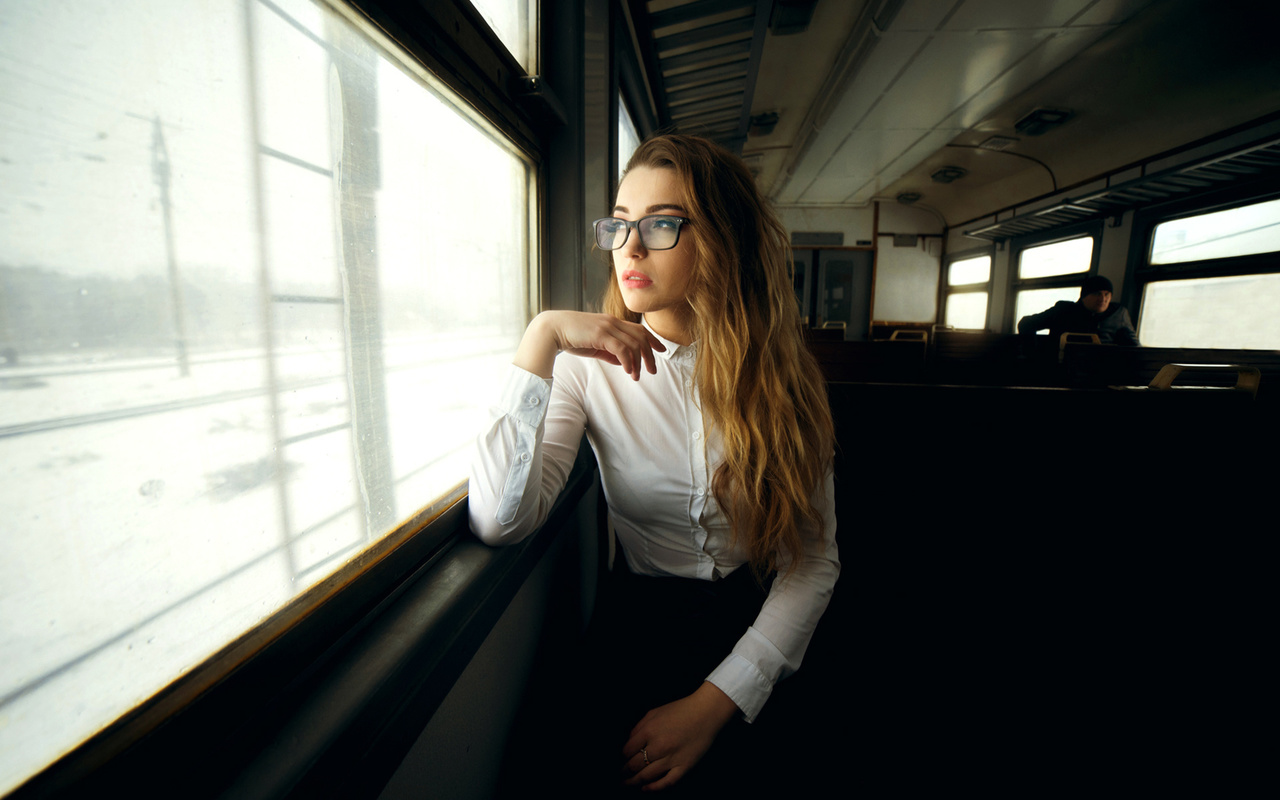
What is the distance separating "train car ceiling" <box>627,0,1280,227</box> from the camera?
2.52 metres

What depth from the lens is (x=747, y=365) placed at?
2.84ft

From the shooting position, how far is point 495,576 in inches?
26.0

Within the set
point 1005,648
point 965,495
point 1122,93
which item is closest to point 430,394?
point 965,495

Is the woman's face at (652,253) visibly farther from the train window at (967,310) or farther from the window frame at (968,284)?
the train window at (967,310)

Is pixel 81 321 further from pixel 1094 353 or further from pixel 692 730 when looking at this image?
pixel 1094 353

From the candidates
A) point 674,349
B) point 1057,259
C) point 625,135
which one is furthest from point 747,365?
point 1057,259

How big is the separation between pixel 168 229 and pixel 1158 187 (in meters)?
6.22

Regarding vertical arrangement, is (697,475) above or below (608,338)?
below

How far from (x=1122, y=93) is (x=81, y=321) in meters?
5.69

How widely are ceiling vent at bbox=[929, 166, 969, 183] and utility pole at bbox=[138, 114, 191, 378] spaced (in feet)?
24.1

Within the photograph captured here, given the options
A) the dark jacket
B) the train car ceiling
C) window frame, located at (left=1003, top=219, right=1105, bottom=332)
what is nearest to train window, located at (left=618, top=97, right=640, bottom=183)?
the train car ceiling

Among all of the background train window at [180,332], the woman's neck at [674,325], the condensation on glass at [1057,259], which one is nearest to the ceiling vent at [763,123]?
the condensation on glass at [1057,259]

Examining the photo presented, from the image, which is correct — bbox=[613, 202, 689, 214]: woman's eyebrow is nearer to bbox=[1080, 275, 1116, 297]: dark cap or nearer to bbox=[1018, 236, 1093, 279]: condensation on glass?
bbox=[1080, 275, 1116, 297]: dark cap

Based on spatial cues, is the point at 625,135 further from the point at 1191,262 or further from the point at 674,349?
the point at 1191,262
